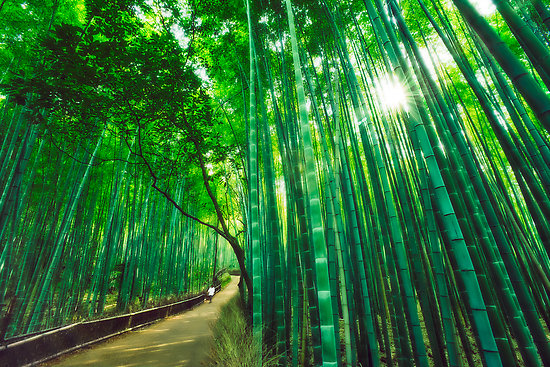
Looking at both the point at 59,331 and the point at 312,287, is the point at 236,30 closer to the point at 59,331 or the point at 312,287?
the point at 312,287

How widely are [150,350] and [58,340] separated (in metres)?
1.12

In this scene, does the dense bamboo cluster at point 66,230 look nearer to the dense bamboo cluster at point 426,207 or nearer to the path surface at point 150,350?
the path surface at point 150,350

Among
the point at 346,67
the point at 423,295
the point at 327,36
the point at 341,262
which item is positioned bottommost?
the point at 423,295

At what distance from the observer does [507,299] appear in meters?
1.05

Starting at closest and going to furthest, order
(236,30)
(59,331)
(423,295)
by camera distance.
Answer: (423,295) → (59,331) → (236,30)

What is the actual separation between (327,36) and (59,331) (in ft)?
17.5

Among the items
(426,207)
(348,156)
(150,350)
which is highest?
(348,156)

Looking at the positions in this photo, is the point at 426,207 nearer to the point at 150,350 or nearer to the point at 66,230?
the point at 150,350

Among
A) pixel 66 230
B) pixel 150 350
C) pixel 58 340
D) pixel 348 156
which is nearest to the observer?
pixel 348 156

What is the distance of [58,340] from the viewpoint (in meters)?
2.84

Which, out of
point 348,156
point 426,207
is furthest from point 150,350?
point 426,207

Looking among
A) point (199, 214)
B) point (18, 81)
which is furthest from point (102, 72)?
point (199, 214)

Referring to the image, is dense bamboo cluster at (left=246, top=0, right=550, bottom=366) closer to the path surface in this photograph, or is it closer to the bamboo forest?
the bamboo forest

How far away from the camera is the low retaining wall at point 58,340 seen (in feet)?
7.73
